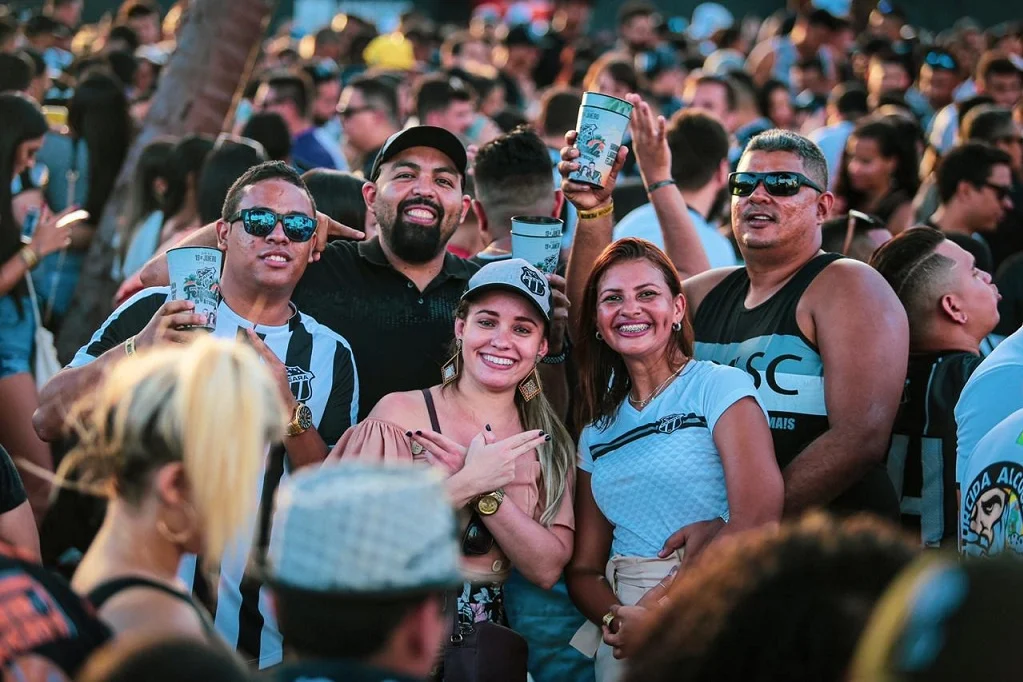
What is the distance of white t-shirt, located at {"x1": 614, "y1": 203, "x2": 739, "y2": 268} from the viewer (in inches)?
247

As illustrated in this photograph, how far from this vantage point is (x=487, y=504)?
13.7ft

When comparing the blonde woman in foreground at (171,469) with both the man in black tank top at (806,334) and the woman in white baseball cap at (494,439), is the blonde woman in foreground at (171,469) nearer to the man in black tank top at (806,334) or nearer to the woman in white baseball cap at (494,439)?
the woman in white baseball cap at (494,439)

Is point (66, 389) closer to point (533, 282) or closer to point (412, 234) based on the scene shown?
point (412, 234)

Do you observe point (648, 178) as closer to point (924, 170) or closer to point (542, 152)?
point (542, 152)

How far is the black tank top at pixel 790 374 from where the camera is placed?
455cm

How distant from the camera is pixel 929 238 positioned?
505 cm

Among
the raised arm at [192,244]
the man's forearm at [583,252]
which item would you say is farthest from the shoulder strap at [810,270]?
the raised arm at [192,244]

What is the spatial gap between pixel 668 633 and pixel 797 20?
14323mm

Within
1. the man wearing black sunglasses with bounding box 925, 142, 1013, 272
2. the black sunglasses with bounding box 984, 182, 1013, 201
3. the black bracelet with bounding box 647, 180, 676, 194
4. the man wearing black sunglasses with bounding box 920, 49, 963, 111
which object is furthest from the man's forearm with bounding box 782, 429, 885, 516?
the man wearing black sunglasses with bounding box 920, 49, 963, 111

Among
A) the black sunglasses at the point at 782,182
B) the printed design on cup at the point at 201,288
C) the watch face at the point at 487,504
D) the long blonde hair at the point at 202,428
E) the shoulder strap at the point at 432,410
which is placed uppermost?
the black sunglasses at the point at 782,182

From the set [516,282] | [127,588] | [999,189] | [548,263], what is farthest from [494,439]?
[999,189]

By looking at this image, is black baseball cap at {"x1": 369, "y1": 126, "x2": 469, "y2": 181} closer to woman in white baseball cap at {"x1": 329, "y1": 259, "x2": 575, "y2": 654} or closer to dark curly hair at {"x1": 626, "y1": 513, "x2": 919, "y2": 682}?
Answer: woman in white baseball cap at {"x1": 329, "y1": 259, "x2": 575, "y2": 654}

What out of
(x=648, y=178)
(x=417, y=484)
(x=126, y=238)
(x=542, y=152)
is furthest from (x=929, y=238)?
(x=126, y=238)

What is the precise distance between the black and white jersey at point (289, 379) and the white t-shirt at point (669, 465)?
96cm
